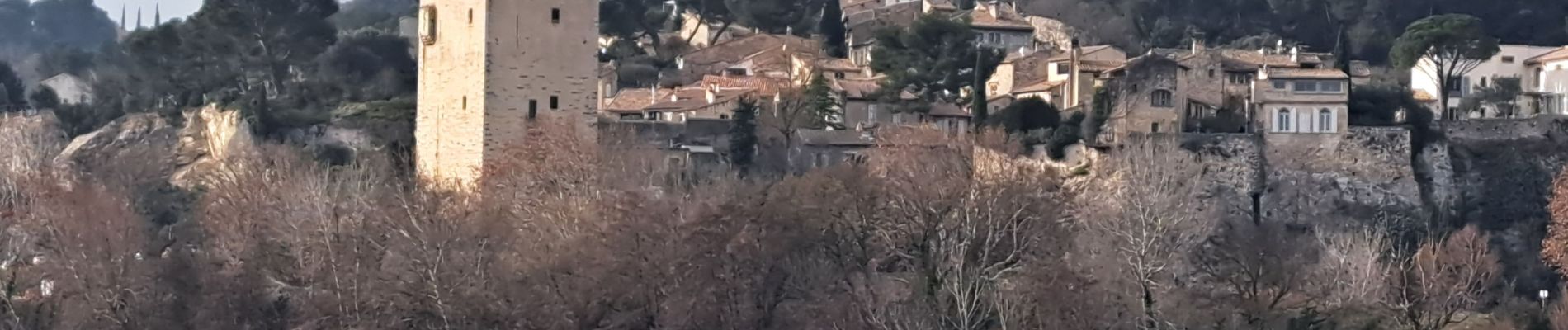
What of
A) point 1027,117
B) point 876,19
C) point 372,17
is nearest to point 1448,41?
point 1027,117

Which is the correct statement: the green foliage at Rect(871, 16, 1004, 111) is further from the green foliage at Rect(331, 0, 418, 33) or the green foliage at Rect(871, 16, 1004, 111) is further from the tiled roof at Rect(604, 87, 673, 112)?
the green foliage at Rect(331, 0, 418, 33)

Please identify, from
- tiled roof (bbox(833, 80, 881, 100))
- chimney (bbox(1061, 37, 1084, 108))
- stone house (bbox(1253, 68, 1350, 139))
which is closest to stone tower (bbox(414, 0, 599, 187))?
stone house (bbox(1253, 68, 1350, 139))

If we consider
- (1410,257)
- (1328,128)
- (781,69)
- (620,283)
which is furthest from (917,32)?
(620,283)

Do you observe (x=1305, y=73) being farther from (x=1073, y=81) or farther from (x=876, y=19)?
(x=876, y=19)

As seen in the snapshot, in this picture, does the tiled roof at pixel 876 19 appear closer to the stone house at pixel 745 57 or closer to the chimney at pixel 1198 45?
the stone house at pixel 745 57

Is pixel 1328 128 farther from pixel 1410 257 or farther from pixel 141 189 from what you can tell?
pixel 141 189
